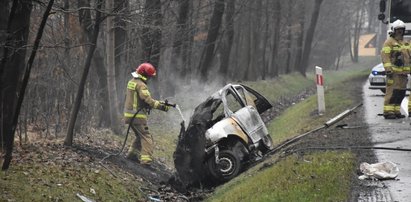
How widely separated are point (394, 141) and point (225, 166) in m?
3.04

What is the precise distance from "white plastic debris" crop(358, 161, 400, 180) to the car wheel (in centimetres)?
305

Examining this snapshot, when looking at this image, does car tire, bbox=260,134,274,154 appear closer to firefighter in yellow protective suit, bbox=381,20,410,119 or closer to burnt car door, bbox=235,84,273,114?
burnt car door, bbox=235,84,273,114

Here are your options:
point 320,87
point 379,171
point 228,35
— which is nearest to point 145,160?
point 379,171

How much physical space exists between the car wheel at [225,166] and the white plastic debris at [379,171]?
3.05 m

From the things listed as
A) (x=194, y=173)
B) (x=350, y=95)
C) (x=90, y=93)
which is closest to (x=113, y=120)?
(x=90, y=93)

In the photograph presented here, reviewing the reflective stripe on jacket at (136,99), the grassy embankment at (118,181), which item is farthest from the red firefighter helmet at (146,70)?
the grassy embankment at (118,181)

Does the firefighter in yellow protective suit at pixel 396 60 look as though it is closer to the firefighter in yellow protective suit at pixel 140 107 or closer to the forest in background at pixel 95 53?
the firefighter in yellow protective suit at pixel 140 107

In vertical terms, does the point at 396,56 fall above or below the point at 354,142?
above

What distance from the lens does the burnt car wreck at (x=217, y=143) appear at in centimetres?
1078

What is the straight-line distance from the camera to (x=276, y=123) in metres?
21.1

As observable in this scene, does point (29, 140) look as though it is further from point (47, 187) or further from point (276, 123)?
point (276, 123)

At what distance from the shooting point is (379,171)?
8039mm

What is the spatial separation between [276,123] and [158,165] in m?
8.87

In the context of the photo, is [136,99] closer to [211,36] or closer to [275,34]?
[211,36]
